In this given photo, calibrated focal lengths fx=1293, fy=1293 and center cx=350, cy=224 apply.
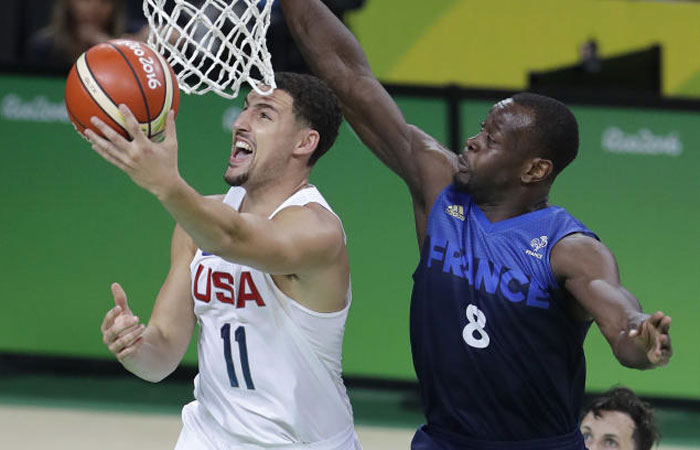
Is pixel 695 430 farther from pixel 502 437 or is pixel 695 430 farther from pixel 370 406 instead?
pixel 502 437

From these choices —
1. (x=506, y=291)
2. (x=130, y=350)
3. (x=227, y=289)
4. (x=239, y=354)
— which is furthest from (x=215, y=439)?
(x=506, y=291)

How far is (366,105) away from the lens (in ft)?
17.1

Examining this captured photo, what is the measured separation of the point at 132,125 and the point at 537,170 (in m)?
1.64

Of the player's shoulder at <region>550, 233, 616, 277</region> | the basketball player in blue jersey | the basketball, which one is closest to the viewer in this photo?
the basketball

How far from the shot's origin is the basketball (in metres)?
4.11

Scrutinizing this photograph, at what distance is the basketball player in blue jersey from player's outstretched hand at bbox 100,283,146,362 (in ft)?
3.36

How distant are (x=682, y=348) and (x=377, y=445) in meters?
2.15

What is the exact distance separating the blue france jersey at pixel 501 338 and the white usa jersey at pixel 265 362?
381mm

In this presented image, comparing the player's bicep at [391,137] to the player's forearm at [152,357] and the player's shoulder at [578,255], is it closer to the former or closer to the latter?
the player's shoulder at [578,255]

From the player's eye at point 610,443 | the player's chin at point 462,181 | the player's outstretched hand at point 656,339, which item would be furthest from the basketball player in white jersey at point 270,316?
the player's eye at point 610,443

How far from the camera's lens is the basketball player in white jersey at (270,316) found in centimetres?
467

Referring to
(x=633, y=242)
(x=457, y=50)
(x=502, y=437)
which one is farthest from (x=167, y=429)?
(x=457, y=50)

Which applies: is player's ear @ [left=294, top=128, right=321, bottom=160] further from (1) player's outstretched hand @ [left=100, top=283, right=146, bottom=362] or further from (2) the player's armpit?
(1) player's outstretched hand @ [left=100, top=283, right=146, bottom=362]

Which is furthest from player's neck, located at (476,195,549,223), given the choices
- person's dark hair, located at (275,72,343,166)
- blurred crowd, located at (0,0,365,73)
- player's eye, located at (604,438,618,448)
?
blurred crowd, located at (0,0,365,73)
